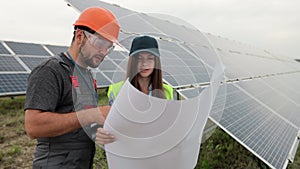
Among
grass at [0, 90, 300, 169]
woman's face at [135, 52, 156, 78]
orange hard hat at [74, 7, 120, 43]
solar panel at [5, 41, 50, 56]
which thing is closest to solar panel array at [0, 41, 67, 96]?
solar panel at [5, 41, 50, 56]

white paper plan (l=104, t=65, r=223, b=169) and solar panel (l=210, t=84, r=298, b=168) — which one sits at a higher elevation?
white paper plan (l=104, t=65, r=223, b=169)

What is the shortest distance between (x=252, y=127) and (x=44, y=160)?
8.84 ft

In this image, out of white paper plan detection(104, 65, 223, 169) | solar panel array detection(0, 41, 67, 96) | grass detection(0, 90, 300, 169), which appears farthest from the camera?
solar panel array detection(0, 41, 67, 96)

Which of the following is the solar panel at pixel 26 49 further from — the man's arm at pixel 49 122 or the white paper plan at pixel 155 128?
the white paper plan at pixel 155 128

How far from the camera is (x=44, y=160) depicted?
61.2 inches

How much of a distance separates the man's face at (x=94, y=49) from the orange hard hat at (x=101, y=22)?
0.04 metres

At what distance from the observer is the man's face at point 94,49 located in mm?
1264

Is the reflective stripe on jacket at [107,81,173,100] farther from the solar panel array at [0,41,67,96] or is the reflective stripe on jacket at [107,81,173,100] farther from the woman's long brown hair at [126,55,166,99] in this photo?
the solar panel array at [0,41,67,96]

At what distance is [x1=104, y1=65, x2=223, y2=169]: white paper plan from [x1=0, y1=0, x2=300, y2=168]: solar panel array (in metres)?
0.15

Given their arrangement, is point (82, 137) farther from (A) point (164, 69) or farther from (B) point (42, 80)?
(A) point (164, 69)

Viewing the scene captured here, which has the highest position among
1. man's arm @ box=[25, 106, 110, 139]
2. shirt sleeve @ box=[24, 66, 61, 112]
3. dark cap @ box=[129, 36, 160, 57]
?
dark cap @ box=[129, 36, 160, 57]

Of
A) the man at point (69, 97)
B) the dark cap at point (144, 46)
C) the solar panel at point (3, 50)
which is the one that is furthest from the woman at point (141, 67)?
the solar panel at point (3, 50)

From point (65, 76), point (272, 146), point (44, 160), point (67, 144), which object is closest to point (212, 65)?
point (65, 76)

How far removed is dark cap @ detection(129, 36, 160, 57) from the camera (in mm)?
1000
